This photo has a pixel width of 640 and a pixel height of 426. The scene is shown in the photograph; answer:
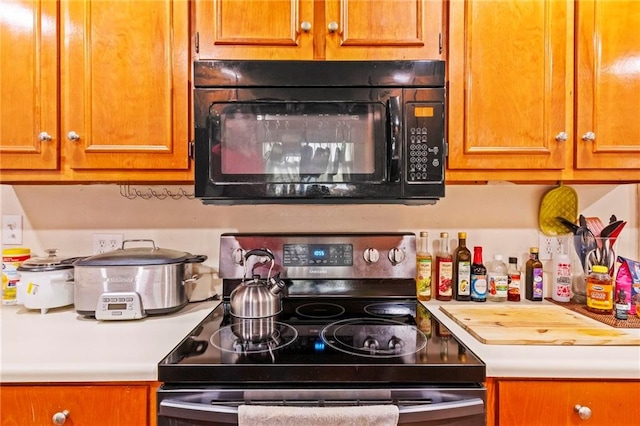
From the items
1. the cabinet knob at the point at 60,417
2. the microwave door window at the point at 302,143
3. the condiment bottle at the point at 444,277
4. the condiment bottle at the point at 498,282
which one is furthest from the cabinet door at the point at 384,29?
the cabinet knob at the point at 60,417

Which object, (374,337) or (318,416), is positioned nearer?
(318,416)

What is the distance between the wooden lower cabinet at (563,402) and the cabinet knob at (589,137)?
2.39 feet

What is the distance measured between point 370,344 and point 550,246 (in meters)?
1.01

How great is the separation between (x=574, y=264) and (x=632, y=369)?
64cm

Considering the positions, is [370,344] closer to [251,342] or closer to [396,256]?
[251,342]

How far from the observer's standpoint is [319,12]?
120 cm

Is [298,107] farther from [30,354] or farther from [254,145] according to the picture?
[30,354]

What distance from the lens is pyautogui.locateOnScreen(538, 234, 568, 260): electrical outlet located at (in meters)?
1.51

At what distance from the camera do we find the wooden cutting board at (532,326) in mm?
996

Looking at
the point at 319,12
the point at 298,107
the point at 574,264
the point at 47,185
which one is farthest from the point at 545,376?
the point at 47,185

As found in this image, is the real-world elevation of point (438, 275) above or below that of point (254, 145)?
below

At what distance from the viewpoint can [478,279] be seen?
4.63 ft

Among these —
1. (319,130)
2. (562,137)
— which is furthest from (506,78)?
(319,130)

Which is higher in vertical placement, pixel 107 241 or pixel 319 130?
pixel 319 130
